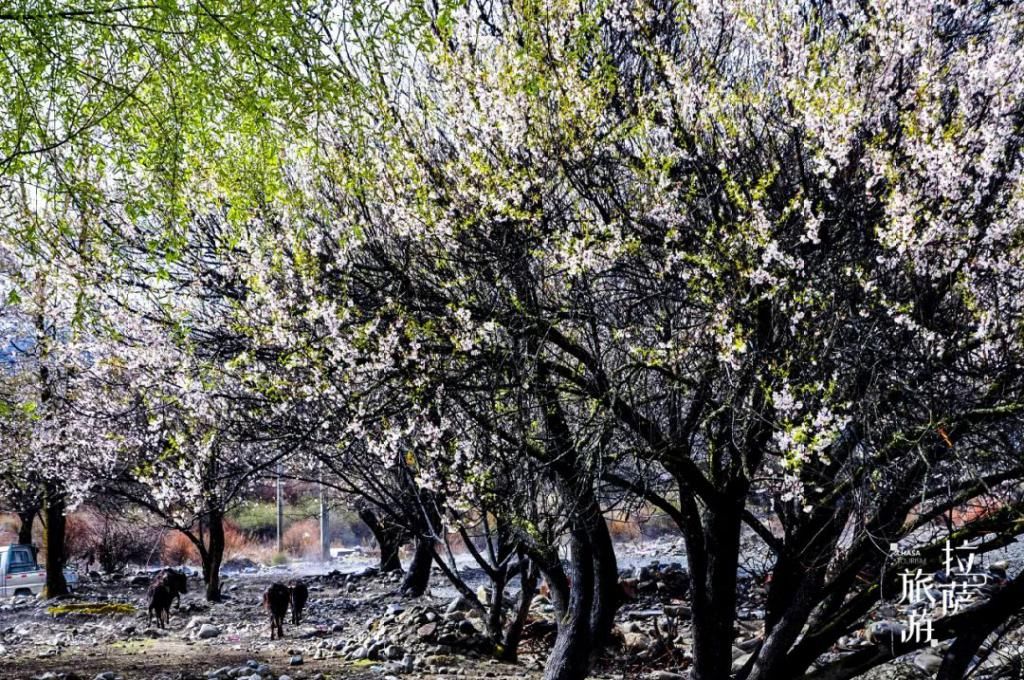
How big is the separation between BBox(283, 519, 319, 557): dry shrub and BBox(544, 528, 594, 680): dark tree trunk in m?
37.2

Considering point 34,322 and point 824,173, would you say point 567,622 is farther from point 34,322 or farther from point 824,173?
point 34,322

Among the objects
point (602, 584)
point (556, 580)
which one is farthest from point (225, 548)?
point (602, 584)

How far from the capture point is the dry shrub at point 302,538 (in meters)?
44.9

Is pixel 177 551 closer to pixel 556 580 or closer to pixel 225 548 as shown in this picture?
pixel 225 548

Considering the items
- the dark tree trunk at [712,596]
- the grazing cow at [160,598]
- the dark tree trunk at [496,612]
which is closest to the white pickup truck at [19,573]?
the grazing cow at [160,598]

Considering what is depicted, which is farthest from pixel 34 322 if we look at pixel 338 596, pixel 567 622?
pixel 567 622

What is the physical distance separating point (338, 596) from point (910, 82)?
1954 cm

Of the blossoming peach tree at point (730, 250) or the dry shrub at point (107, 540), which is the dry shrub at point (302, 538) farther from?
the blossoming peach tree at point (730, 250)

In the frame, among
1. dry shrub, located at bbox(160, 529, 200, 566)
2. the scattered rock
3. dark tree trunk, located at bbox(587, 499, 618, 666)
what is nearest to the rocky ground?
the scattered rock

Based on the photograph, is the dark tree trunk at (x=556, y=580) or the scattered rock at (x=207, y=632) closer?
the dark tree trunk at (x=556, y=580)

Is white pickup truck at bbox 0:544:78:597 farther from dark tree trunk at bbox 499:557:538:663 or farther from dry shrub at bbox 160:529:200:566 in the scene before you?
dark tree trunk at bbox 499:557:538:663

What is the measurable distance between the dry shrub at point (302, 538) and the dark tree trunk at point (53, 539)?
20884 millimetres

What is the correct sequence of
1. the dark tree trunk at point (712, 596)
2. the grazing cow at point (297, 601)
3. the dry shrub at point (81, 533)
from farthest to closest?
the dry shrub at point (81, 533) < the grazing cow at point (297, 601) < the dark tree trunk at point (712, 596)

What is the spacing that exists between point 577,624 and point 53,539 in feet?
61.4
